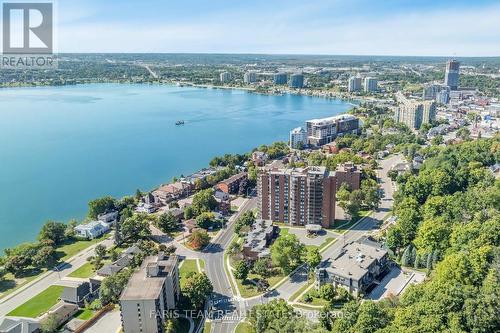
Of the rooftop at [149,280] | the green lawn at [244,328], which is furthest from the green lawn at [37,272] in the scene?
the green lawn at [244,328]

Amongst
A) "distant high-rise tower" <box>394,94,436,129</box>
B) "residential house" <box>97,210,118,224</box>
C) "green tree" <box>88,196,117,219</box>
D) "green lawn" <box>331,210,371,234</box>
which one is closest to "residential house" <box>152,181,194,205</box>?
"green tree" <box>88,196,117,219</box>

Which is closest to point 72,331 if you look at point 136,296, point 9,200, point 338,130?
point 136,296

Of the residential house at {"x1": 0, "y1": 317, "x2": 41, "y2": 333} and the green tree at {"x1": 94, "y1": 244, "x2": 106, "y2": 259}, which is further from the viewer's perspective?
the green tree at {"x1": 94, "y1": 244, "x2": 106, "y2": 259}

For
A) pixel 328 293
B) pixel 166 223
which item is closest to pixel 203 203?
pixel 166 223

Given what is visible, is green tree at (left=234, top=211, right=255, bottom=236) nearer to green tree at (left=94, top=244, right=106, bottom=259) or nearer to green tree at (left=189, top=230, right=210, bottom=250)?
green tree at (left=189, top=230, right=210, bottom=250)

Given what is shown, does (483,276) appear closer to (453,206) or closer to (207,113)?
(453,206)

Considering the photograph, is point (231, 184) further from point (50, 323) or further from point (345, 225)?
point (50, 323)
